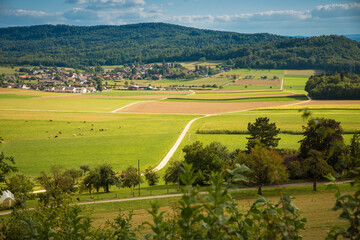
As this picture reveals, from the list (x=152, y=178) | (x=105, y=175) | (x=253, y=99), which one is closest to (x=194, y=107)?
(x=253, y=99)

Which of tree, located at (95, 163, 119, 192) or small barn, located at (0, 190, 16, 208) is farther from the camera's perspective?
tree, located at (95, 163, 119, 192)

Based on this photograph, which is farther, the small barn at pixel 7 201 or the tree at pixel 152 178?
the tree at pixel 152 178

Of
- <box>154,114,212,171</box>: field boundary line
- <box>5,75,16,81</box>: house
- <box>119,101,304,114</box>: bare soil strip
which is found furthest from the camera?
<box>5,75,16,81</box>: house

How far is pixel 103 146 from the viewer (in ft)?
198

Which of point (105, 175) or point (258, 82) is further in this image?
point (258, 82)

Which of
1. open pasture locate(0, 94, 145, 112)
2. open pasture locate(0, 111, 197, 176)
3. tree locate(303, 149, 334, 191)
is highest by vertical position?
tree locate(303, 149, 334, 191)

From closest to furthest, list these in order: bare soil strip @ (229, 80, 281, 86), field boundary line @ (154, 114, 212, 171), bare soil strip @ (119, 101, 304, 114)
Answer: field boundary line @ (154, 114, 212, 171)
bare soil strip @ (119, 101, 304, 114)
bare soil strip @ (229, 80, 281, 86)

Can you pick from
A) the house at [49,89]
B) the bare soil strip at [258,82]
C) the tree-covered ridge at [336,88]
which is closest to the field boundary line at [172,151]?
the tree-covered ridge at [336,88]

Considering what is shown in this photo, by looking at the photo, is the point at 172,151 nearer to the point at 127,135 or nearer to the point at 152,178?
the point at 152,178

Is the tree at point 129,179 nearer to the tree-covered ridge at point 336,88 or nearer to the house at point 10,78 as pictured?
the tree-covered ridge at point 336,88

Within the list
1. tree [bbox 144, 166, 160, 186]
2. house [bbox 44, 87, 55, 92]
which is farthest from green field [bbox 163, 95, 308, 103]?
tree [bbox 144, 166, 160, 186]

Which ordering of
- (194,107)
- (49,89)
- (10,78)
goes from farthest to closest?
(10,78) < (49,89) < (194,107)

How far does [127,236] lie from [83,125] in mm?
75864

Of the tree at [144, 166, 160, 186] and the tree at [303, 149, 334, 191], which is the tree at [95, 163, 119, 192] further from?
the tree at [303, 149, 334, 191]
